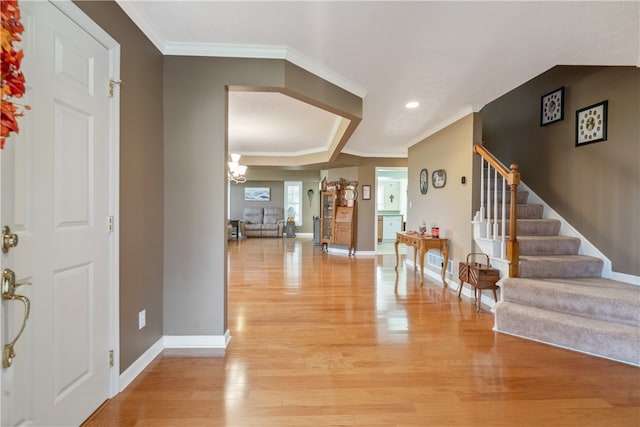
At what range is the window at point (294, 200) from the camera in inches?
437

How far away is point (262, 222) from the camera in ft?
34.7

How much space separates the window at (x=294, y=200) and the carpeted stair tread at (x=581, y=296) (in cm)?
871

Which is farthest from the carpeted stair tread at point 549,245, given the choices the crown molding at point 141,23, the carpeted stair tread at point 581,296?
the crown molding at point 141,23

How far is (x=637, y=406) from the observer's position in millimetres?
1626

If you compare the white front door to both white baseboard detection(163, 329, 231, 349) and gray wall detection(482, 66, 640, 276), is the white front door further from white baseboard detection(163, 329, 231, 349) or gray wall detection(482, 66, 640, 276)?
gray wall detection(482, 66, 640, 276)

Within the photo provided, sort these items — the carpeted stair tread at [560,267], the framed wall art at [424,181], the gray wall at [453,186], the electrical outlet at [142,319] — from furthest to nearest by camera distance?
the framed wall art at [424,181] → the gray wall at [453,186] → the carpeted stair tread at [560,267] → the electrical outlet at [142,319]

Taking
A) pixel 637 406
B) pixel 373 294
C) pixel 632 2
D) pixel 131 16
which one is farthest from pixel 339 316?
pixel 632 2

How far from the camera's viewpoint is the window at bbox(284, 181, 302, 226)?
11.1m

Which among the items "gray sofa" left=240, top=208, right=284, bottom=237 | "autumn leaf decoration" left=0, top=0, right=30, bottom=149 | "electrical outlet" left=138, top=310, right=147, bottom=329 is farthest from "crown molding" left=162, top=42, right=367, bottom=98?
"gray sofa" left=240, top=208, right=284, bottom=237

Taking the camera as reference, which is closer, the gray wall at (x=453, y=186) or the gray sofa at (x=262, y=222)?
the gray wall at (x=453, y=186)

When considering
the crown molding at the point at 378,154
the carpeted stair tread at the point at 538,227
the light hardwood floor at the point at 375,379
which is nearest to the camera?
the light hardwood floor at the point at 375,379

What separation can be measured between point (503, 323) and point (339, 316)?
1515mm

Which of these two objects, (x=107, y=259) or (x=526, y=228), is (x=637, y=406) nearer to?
(x=526, y=228)

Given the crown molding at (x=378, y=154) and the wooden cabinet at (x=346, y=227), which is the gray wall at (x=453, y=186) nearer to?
the crown molding at (x=378, y=154)
